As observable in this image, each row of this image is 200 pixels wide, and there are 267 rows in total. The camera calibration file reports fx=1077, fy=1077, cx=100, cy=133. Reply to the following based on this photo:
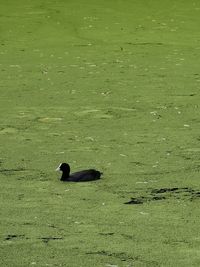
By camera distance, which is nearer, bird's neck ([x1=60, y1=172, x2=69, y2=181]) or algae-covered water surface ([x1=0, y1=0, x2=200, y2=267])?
algae-covered water surface ([x1=0, y1=0, x2=200, y2=267])

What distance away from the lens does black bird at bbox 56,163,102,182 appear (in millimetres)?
7652

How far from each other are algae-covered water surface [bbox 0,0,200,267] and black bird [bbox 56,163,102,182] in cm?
5

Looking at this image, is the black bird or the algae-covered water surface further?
the black bird

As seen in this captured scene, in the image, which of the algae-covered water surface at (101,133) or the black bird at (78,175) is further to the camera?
the black bird at (78,175)

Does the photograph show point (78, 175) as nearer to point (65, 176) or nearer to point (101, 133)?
point (65, 176)

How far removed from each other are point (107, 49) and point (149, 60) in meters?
1.15

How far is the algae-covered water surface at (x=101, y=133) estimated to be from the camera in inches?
241

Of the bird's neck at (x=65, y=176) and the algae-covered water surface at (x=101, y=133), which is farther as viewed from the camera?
the bird's neck at (x=65, y=176)

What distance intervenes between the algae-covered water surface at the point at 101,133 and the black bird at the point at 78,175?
5 centimetres

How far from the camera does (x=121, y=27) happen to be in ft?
59.0

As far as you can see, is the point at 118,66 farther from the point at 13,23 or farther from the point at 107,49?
the point at 13,23

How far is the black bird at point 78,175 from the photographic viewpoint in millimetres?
7652

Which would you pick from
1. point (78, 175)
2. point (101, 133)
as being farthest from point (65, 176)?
point (101, 133)

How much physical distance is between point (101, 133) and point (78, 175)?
2268mm
